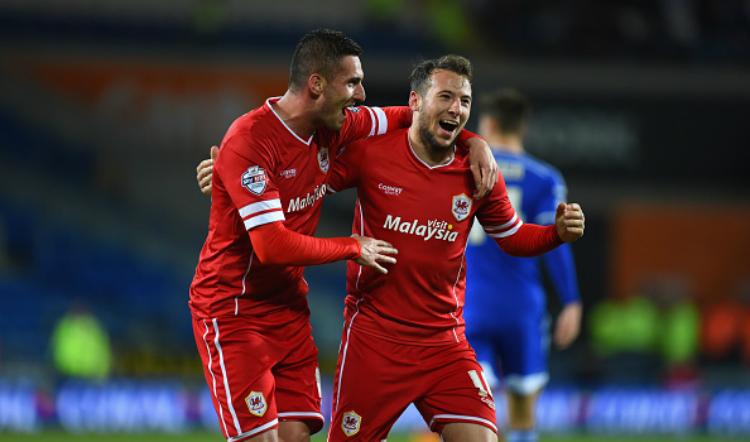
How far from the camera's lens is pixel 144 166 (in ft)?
62.7

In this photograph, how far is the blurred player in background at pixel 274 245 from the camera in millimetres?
5355

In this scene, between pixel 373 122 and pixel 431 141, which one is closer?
pixel 431 141

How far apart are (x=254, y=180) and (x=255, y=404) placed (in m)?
1.01

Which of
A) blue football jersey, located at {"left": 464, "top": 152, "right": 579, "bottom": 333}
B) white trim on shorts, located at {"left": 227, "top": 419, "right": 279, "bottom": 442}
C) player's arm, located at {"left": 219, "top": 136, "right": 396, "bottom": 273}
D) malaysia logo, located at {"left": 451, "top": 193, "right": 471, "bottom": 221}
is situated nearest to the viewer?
player's arm, located at {"left": 219, "top": 136, "right": 396, "bottom": 273}

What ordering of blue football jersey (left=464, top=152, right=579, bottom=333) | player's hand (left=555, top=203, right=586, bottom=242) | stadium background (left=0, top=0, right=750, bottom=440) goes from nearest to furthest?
player's hand (left=555, top=203, right=586, bottom=242)
blue football jersey (left=464, top=152, right=579, bottom=333)
stadium background (left=0, top=0, right=750, bottom=440)

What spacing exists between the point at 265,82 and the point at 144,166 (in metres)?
2.40

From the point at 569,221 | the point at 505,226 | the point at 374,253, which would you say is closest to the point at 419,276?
the point at 374,253

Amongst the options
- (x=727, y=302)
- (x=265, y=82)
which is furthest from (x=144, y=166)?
(x=727, y=302)

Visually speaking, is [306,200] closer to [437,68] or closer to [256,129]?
[256,129]

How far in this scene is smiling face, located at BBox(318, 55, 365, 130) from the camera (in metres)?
5.48

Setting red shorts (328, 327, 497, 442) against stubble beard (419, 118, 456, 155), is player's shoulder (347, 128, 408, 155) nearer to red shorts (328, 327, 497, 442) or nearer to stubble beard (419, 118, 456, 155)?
stubble beard (419, 118, 456, 155)

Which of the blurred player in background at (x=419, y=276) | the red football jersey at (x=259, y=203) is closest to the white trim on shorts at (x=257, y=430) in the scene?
the blurred player in background at (x=419, y=276)

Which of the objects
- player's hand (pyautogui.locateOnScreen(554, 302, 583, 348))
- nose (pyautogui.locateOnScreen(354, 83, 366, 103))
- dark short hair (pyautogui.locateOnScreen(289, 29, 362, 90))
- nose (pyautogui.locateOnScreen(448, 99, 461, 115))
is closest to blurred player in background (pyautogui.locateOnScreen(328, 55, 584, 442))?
nose (pyautogui.locateOnScreen(448, 99, 461, 115))

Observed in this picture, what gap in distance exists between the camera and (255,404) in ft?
18.2
